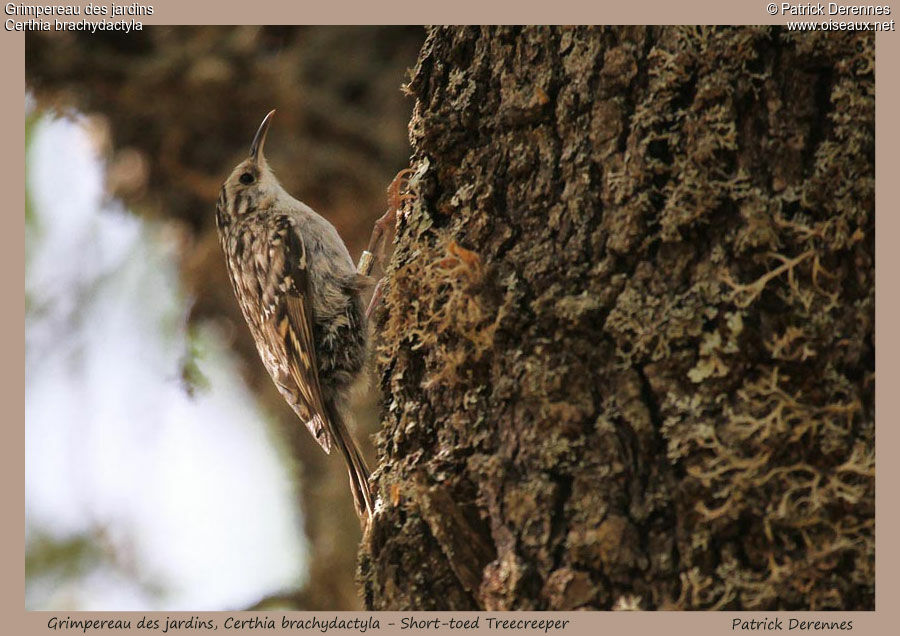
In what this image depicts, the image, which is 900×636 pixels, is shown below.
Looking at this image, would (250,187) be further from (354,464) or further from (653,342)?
(653,342)

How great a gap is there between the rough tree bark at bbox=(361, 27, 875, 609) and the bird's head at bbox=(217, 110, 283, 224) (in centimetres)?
190

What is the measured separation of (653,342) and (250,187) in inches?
94.0

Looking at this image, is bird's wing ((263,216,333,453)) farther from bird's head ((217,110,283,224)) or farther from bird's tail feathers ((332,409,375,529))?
bird's head ((217,110,283,224))

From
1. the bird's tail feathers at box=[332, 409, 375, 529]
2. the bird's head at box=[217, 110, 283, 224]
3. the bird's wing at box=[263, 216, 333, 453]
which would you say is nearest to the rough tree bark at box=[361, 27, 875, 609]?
the bird's tail feathers at box=[332, 409, 375, 529]

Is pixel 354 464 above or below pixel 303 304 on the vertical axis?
below

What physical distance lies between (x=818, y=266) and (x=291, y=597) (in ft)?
9.08

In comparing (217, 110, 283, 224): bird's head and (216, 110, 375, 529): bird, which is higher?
(217, 110, 283, 224): bird's head

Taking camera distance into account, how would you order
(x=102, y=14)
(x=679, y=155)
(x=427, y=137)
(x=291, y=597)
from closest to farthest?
(x=679, y=155) → (x=427, y=137) → (x=102, y=14) → (x=291, y=597)

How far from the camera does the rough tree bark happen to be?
140 centimetres

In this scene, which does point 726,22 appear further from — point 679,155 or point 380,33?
point 380,33

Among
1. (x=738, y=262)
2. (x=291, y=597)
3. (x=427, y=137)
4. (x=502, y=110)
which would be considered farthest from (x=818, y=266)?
(x=291, y=597)

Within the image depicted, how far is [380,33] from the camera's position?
15.4 feet

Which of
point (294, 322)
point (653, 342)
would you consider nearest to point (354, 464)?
point (294, 322)

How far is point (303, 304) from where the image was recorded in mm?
3102
